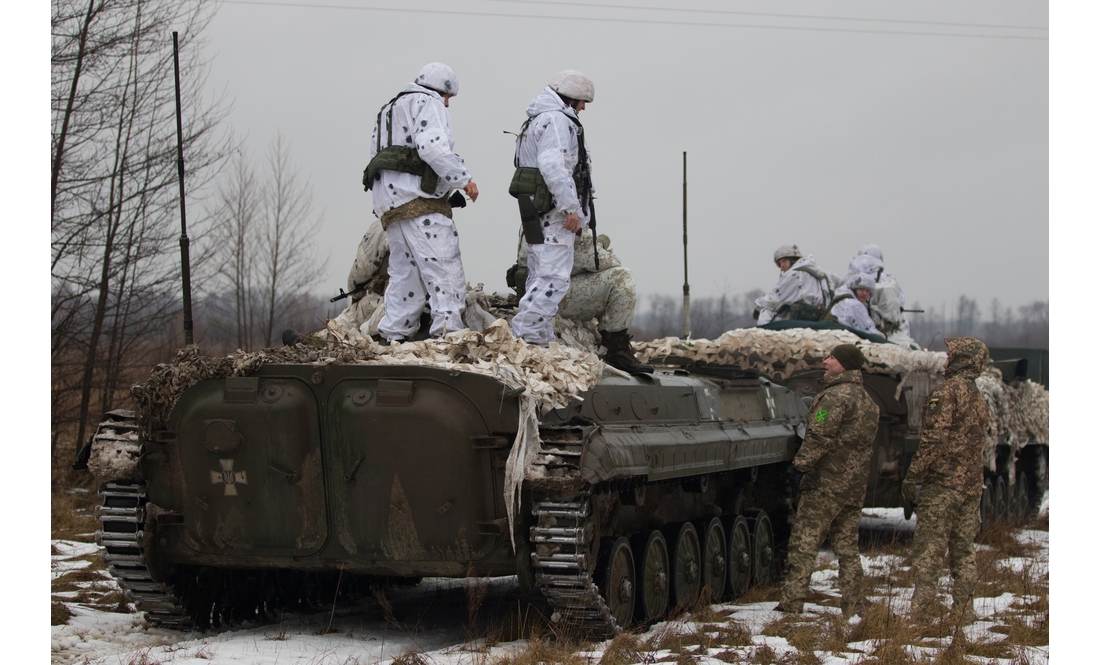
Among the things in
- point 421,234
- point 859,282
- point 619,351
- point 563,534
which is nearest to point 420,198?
point 421,234

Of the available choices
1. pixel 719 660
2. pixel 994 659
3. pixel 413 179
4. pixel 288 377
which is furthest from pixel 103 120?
pixel 994 659

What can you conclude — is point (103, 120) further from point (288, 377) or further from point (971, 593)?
point (971, 593)

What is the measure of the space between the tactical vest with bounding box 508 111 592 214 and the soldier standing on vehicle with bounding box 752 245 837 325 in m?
6.94

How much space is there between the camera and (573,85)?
29.9 ft

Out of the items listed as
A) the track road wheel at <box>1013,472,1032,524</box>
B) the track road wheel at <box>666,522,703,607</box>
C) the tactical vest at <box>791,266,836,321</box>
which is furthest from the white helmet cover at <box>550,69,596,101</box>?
the track road wheel at <box>1013,472,1032,524</box>

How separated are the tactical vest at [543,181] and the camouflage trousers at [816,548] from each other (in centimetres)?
267

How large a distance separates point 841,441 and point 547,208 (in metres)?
2.65

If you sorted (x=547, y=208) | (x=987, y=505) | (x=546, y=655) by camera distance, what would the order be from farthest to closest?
(x=987, y=505), (x=547, y=208), (x=546, y=655)

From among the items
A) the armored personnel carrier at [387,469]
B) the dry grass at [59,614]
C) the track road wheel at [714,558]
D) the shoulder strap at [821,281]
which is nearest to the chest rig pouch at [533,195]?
the armored personnel carrier at [387,469]

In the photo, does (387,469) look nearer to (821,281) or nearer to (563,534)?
(563,534)

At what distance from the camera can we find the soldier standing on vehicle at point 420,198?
27.6 ft

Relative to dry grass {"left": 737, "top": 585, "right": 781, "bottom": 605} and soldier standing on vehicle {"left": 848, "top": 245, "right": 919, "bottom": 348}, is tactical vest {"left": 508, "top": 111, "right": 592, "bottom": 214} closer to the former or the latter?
dry grass {"left": 737, "top": 585, "right": 781, "bottom": 605}

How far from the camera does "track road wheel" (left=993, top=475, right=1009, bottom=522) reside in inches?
593

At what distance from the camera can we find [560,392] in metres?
7.27
